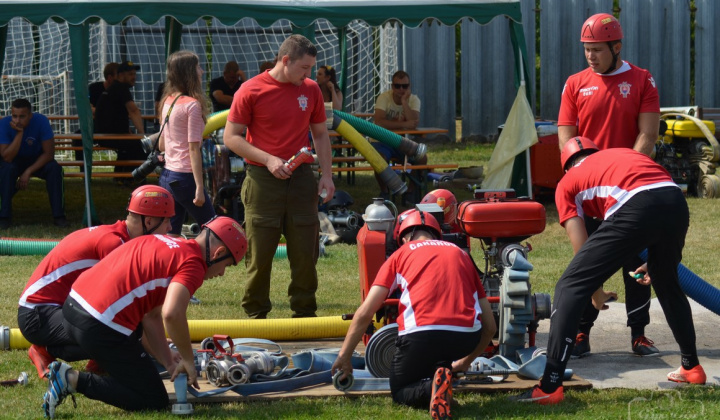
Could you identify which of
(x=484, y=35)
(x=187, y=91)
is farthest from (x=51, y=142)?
(x=484, y=35)

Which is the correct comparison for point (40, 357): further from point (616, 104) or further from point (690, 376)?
point (616, 104)

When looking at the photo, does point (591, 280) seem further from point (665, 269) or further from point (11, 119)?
point (11, 119)

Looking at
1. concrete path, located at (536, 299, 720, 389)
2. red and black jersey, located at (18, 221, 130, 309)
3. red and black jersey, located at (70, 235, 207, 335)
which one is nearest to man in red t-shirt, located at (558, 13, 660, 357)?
concrete path, located at (536, 299, 720, 389)

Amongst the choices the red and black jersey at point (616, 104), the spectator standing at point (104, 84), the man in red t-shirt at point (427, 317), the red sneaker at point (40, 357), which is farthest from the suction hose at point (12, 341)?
the spectator standing at point (104, 84)

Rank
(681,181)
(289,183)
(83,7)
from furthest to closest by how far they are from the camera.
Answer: (681,181) < (83,7) < (289,183)

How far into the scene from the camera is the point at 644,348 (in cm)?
618

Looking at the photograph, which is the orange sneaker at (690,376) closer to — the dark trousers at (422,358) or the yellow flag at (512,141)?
the dark trousers at (422,358)

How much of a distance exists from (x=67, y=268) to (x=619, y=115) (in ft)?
10.8

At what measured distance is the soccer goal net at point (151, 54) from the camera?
17.3 m

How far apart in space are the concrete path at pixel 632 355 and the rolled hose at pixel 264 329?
132 cm

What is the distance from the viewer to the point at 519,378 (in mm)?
5508

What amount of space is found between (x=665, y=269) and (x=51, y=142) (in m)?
8.37

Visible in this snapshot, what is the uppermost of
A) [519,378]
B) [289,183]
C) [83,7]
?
[83,7]

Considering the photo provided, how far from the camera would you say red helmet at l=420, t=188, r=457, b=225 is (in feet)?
20.4
